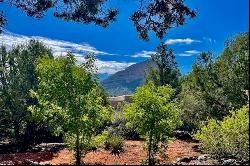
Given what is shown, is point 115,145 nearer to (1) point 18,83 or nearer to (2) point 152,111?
(2) point 152,111

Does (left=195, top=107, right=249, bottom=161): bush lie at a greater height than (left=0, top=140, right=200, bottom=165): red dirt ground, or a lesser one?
greater

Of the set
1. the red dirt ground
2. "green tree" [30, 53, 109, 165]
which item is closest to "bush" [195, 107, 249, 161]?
the red dirt ground

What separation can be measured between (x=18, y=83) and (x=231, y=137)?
3245 centimetres

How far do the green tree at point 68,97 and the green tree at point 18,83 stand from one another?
16142 millimetres

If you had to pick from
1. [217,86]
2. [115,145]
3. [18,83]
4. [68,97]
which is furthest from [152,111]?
[18,83]

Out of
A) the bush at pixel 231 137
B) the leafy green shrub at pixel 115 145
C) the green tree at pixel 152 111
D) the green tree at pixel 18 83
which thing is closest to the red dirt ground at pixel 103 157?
the leafy green shrub at pixel 115 145

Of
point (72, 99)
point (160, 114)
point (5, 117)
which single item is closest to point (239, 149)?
point (160, 114)

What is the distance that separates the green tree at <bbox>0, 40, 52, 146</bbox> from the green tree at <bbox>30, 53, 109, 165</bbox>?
16142 millimetres

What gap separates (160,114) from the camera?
23203 millimetres

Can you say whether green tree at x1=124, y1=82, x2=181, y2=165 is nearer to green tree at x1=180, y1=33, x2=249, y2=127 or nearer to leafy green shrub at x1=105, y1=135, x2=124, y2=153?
leafy green shrub at x1=105, y1=135, x2=124, y2=153

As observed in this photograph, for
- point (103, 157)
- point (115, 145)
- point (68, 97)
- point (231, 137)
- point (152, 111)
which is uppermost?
point (68, 97)

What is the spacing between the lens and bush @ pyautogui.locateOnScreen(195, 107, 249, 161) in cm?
1684

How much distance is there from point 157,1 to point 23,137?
31850mm

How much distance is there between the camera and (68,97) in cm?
2291
